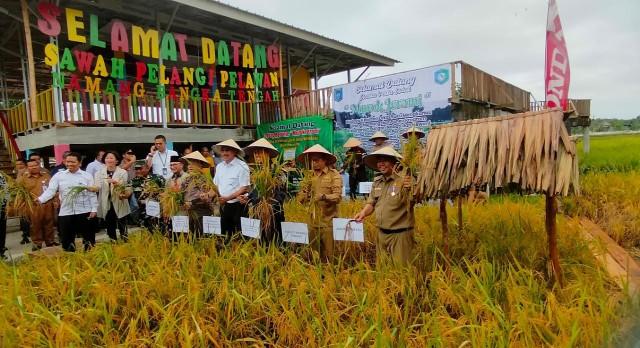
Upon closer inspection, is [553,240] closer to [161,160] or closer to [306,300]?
[306,300]

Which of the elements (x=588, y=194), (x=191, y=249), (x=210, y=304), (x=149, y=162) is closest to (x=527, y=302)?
(x=210, y=304)

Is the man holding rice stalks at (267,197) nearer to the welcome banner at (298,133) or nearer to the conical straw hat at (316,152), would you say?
the conical straw hat at (316,152)

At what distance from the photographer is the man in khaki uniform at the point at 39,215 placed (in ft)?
17.3

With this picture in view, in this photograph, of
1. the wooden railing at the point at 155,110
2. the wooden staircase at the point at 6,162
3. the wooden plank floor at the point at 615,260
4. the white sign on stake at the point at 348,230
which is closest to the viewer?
the wooden plank floor at the point at 615,260

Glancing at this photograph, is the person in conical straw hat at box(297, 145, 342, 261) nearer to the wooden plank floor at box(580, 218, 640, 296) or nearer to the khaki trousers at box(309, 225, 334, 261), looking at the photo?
the khaki trousers at box(309, 225, 334, 261)

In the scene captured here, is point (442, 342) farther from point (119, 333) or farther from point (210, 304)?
point (119, 333)

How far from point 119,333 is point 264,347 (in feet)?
3.16

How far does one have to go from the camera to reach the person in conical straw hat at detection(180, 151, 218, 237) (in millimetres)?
4230

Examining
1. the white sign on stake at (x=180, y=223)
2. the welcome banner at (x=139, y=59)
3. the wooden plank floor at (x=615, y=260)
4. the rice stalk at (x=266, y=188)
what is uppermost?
the welcome banner at (x=139, y=59)

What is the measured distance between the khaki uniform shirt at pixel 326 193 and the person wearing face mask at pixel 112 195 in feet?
8.47

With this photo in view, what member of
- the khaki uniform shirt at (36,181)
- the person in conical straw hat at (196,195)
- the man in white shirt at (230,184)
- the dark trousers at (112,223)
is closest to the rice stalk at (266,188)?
the man in white shirt at (230,184)

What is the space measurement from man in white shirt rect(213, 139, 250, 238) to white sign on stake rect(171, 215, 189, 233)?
0.36 metres

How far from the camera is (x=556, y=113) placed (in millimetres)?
2602

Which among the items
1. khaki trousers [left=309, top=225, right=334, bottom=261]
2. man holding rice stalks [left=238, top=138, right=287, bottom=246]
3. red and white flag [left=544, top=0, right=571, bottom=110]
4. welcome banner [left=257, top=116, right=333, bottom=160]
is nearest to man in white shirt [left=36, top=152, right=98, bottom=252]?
man holding rice stalks [left=238, top=138, right=287, bottom=246]
